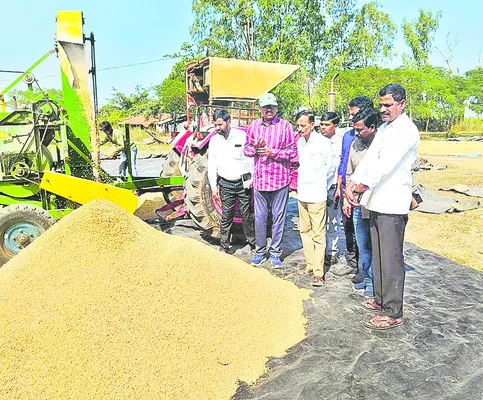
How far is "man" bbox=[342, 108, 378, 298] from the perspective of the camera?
294 centimetres

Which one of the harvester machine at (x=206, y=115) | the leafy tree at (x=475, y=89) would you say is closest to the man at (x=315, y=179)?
the harvester machine at (x=206, y=115)

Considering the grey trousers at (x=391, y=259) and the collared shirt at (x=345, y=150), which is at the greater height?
the collared shirt at (x=345, y=150)

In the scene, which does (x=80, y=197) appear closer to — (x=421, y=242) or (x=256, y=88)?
(x=256, y=88)

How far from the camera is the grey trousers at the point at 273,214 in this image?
3512 mm

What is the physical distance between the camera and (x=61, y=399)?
1774 mm

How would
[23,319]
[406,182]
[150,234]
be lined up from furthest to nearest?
[150,234], [406,182], [23,319]

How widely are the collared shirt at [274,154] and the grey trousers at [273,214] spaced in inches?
3.0

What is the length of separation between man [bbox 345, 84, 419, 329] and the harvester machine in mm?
1653

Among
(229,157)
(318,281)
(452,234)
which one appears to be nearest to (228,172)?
(229,157)

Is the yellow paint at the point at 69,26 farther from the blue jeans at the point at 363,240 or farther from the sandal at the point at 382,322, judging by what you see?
the sandal at the point at 382,322

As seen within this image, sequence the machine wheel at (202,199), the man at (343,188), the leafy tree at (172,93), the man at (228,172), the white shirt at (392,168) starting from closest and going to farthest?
the white shirt at (392,168) < the man at (343,188) < the man at (228,172) < the machine wheel at (202,199) < the leafy tree at (172,93)

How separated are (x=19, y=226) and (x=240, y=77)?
3037 millimetres

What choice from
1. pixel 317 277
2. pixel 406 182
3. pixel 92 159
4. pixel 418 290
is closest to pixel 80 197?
pixel 92 159

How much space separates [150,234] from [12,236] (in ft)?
4.85
